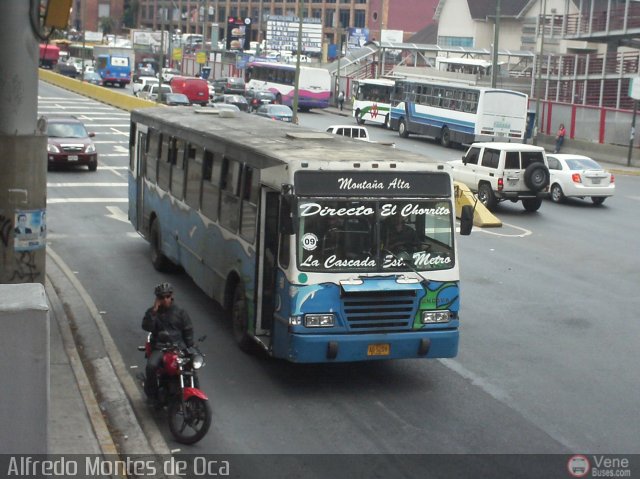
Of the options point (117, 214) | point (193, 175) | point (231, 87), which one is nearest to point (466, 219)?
point (193, 175)

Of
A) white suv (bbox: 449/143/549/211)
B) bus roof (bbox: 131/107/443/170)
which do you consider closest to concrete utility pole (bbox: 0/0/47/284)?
bus roof (bbox: 131/107/443/170)

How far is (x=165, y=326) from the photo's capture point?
1091 centimetres

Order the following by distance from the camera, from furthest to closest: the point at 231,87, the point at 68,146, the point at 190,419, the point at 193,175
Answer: the point at 231,87 < the point at 68,146 < the point at 193,175 < the point at 190,419

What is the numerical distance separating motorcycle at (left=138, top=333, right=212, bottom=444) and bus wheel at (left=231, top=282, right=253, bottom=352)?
8.08 ft

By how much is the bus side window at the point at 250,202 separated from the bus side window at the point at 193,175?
8.13ft

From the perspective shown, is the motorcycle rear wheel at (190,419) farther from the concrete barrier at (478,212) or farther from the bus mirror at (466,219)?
the concrete barrier at (478,212)

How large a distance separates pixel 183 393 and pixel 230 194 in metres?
4.41

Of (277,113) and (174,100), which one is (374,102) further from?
(277,113)

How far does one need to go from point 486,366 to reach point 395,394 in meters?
1.91

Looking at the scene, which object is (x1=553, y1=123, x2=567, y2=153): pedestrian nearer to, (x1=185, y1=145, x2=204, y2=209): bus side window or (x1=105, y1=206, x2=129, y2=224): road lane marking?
(x1=105, y1=206, x2=129, y2=224): road lane marking

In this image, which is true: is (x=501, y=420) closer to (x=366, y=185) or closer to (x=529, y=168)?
(x=366, y=185)

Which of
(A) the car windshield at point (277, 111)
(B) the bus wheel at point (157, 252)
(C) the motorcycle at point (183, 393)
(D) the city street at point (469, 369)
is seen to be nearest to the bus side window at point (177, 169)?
(B) the bus wheel at point (157, 252)

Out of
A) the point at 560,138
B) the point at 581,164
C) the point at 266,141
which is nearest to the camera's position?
the point at 266,141

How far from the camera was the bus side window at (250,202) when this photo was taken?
13.0 m
